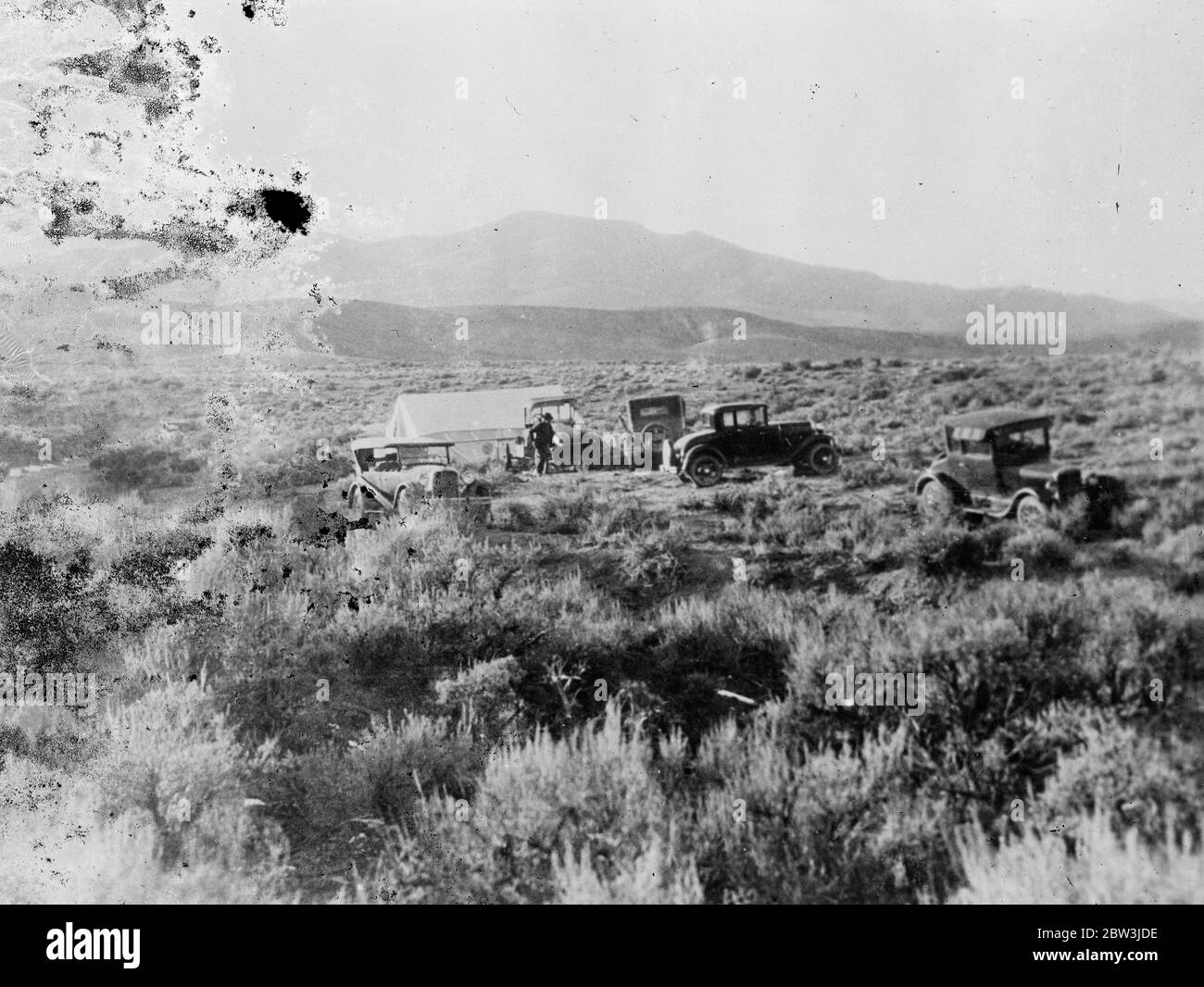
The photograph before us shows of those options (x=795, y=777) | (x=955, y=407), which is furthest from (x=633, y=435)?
(x=795, y=777)

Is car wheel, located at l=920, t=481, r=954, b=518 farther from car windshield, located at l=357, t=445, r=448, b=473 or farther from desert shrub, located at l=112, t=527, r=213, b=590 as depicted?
desert shrub, located at l=112, t=527, r=213, b=590

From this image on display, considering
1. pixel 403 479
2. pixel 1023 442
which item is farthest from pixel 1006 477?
pixel 403 479

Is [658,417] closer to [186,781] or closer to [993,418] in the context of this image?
[993,418]

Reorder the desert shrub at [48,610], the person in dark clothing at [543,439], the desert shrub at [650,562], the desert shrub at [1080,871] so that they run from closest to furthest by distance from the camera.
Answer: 1. the desert shrub at [1080,871]
2. the desert shrub at [650,562]
3. the desert shrub at [48,610]
4. the person in dark clothing at [543,439]

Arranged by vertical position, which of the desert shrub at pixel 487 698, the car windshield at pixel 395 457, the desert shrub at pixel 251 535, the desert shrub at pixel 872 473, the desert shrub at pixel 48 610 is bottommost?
the desert shrub at pixel 487 698

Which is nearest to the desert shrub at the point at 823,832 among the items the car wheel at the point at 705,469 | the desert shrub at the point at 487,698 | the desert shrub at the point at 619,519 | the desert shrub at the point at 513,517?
the desert shrub at the point at 487,698

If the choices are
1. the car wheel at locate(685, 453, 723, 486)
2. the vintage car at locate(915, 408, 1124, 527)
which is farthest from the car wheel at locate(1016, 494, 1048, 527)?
the car wheel at locate(685, 453, 723, 486)

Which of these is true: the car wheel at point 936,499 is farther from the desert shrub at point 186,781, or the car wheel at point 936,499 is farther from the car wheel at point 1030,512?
the desert shrub at point 186,781

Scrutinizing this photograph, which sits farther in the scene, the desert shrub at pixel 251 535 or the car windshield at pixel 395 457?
the car windshield at pixel 395 457
